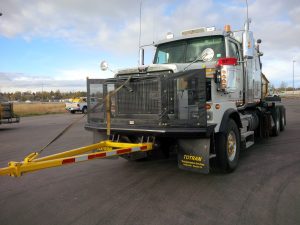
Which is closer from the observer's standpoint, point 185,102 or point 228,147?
point 185,102

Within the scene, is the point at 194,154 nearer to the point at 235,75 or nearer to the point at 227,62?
the point at 227,62

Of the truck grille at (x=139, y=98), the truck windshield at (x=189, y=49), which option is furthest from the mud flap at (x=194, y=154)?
the truck windshield at (x=189, y=49)

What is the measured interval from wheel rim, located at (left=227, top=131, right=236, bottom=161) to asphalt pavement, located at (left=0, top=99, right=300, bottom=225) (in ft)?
1.23

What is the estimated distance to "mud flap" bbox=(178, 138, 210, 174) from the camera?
5.19m

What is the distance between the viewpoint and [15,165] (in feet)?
12.6

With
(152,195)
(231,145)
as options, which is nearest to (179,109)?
(152,195)

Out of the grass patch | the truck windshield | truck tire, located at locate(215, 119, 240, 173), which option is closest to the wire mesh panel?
truck tire, located at locate(215, 119, 240, 173)

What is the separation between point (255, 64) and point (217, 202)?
580 centimetres

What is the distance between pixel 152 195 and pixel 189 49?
3.71m

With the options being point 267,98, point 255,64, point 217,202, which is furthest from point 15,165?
point 267,98

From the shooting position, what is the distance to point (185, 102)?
212 inches

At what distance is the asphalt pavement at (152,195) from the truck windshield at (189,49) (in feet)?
7.98

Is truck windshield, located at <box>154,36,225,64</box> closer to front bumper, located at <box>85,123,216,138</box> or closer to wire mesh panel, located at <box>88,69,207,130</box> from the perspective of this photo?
wire mesh panel, located at <box>88,69,207,130</box>

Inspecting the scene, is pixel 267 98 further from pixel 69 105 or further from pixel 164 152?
pixel 69 105
